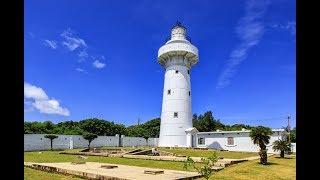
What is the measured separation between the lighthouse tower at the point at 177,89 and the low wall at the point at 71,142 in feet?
36.9

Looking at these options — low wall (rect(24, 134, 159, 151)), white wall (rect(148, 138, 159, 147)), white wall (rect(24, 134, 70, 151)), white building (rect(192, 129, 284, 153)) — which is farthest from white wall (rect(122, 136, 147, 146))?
white building (rect(192, 129, 284, 153))

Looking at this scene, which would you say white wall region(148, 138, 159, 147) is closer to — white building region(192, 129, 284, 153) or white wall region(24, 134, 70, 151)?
white building region(192, 129, 284, 153)

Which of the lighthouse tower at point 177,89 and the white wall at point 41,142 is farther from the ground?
the lighthouse tower at point 177,89

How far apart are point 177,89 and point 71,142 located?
15.8 meters

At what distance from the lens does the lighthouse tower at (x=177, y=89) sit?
42.9 meters

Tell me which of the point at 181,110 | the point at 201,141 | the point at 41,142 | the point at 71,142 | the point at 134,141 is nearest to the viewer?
the point at 41,142

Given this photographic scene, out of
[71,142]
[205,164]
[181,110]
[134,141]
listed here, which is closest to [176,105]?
[181,110]

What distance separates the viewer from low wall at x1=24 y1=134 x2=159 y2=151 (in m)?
40.7

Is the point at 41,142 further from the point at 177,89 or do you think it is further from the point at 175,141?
the point at 177,89

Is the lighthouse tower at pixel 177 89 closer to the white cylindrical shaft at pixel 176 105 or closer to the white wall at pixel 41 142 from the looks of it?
the white cylindrical shaft at pixel 176 105

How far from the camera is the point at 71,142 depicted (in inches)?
1812

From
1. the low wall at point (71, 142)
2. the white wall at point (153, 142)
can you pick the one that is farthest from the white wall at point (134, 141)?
the white wall at point (153, 142)
